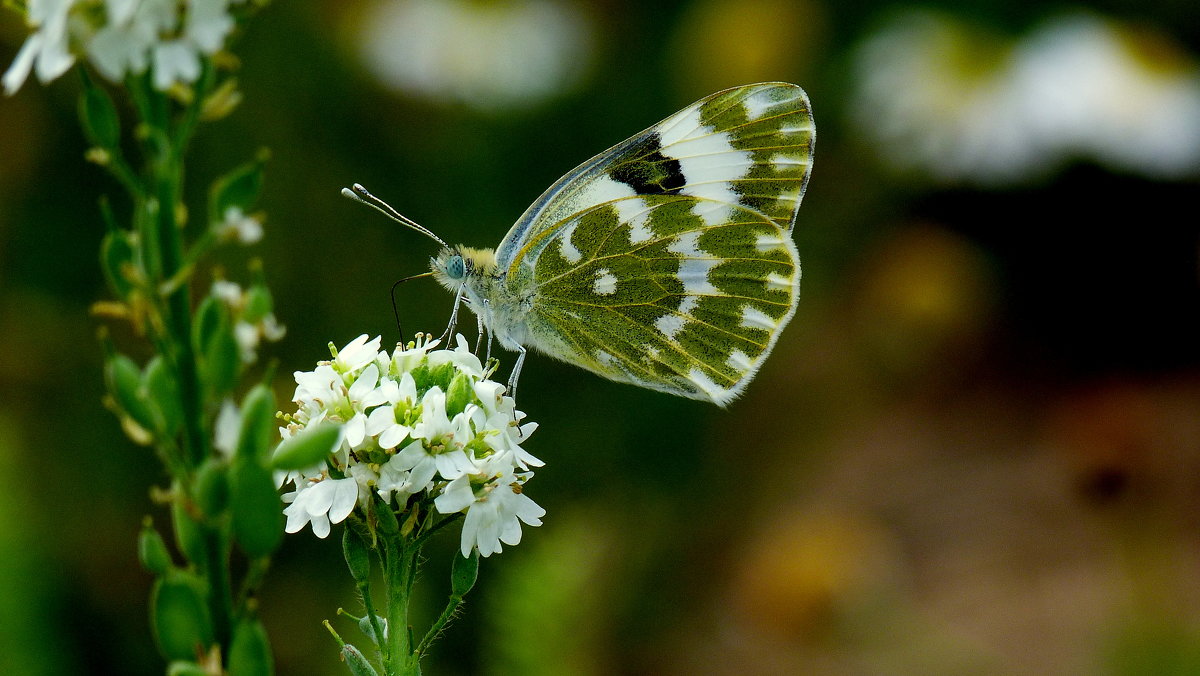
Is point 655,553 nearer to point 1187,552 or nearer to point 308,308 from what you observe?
point 308,308

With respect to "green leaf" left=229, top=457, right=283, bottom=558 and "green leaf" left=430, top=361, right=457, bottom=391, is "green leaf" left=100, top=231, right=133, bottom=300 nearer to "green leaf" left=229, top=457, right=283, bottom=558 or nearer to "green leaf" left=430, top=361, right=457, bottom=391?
"green leaf" left=229, top=457, right=283, bottom=558

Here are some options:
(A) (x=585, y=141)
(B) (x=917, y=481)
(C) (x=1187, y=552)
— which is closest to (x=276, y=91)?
(A) (x=585, y=141)

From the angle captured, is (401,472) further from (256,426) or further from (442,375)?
(256,426)

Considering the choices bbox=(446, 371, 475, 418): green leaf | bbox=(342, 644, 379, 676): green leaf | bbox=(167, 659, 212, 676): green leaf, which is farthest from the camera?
bbox=(446, 371, 475, 418): green leaf

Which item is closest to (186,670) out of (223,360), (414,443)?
(223,360)

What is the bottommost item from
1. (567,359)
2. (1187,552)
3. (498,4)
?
(1187,552)

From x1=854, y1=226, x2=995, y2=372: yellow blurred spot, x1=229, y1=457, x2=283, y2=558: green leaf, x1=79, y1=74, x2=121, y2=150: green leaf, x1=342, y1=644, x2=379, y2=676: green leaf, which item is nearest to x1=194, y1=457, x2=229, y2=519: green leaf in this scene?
x1=229, y1=457, x2=283, y2=558: green leaf

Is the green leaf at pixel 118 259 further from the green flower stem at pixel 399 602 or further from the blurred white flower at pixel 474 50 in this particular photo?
the blurred white flower at pixel 474 50
